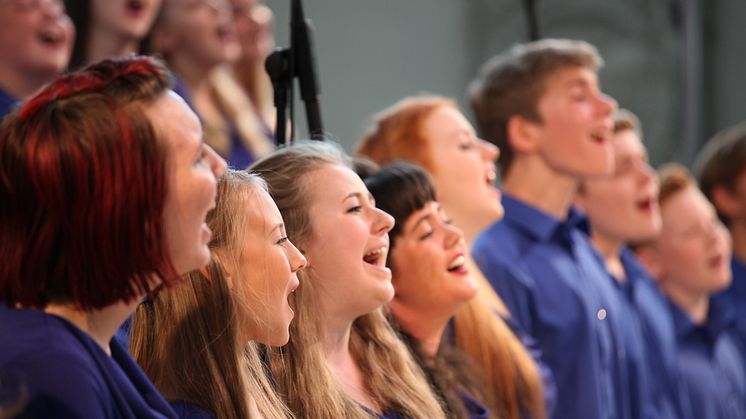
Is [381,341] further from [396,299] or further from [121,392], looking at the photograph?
[121,392]

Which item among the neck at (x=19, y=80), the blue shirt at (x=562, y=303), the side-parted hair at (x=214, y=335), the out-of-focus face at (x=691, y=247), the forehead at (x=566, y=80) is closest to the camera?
the side-parted hair at (x=214, y=335)

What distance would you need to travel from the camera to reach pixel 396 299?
268 centimetres

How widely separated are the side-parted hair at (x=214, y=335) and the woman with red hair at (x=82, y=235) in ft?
0.77

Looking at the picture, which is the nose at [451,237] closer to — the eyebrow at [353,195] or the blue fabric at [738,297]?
the eyebrow at [353,195]

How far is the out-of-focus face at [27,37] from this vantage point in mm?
2904

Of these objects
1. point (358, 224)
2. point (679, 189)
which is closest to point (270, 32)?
point (679, 189)

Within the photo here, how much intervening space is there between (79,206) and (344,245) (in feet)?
2.59

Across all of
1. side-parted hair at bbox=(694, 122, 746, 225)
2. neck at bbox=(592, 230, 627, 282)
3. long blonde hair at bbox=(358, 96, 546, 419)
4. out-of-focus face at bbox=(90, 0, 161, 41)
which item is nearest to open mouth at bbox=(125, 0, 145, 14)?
out-of-focus face at bbox=(90, 0, 161, 41)

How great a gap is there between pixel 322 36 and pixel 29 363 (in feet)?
13.1

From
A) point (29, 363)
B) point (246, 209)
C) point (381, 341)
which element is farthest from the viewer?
point (381, 341)

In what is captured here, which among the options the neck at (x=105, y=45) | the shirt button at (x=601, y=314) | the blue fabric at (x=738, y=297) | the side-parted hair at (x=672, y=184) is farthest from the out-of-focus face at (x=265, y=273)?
the blue fabric at (x=738, y=297)

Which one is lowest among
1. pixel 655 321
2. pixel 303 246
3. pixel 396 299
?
pixel 655 321

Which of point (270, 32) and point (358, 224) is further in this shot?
point (270, 32)

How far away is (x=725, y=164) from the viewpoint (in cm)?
476
